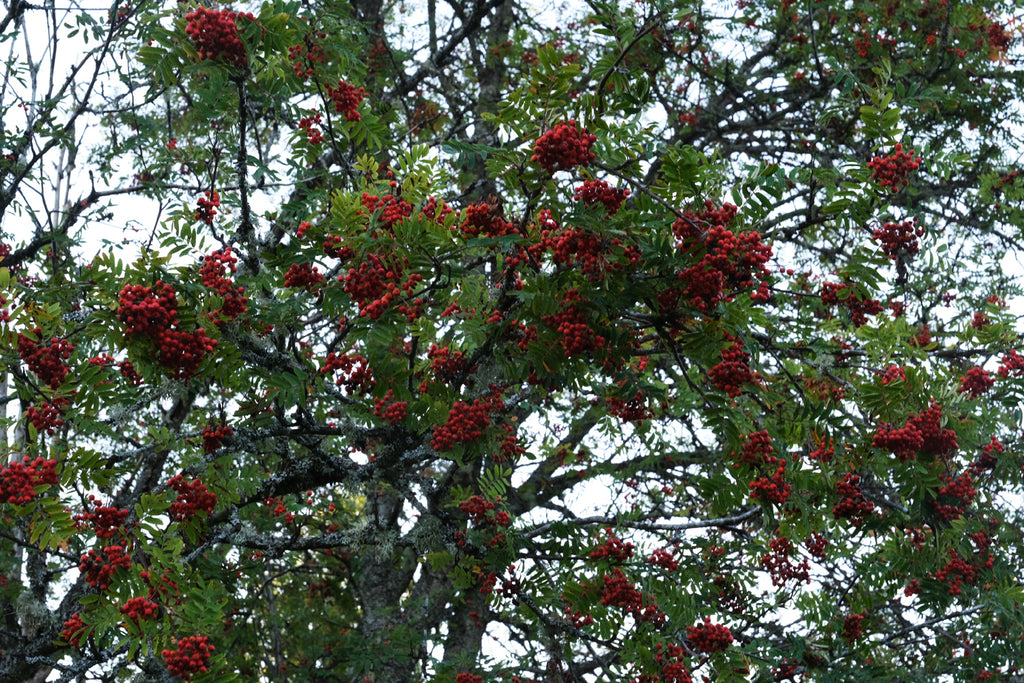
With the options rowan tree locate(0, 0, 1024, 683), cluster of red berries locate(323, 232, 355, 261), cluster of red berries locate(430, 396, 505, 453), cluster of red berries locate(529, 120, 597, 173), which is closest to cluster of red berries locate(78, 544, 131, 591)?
rowan tree locate(0, 0, 1024, 683)

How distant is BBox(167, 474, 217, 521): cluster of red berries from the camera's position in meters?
4.70

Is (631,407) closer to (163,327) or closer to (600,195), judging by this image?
(600,195)

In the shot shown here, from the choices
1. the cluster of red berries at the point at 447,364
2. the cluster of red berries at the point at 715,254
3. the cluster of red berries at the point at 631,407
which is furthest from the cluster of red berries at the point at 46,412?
the cluster of red berries at the point at 715,254

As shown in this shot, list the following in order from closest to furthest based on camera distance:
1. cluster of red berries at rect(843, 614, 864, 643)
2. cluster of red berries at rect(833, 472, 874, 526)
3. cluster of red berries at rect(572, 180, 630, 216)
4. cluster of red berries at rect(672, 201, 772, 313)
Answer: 1. cluster of red berries at rect(672, 201, 772, 313)
2. cluster of red berries at rect(572, 180, 630, 216)
3. cluster of red berries at rect(833, 472, 874, 526)
4. cluster of red berries at rect(843, 614, 864, 643)

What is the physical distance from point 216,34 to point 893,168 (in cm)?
342

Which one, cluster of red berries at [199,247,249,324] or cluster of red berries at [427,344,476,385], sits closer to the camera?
cluster of red berries at [199,247,249,324]

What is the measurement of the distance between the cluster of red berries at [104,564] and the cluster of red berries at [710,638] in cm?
342

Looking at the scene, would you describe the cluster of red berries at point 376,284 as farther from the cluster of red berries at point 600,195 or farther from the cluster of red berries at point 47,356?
the cluster of red berries at point 47,356

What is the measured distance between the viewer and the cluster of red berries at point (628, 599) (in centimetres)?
564

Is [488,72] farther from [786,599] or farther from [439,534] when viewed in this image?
[786,599]

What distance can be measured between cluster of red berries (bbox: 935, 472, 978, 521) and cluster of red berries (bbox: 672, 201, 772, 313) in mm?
2879

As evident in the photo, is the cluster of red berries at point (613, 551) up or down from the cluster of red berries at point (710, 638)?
up

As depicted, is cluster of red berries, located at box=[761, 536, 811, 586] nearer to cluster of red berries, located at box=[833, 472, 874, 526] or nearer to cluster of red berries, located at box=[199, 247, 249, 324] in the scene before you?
cluster of red berries, located at box=[833, 472, 874, 526]

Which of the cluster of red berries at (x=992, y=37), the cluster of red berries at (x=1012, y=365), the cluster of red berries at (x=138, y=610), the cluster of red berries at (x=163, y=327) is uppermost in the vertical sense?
the cluster of red berries at (x=992, y=37)
